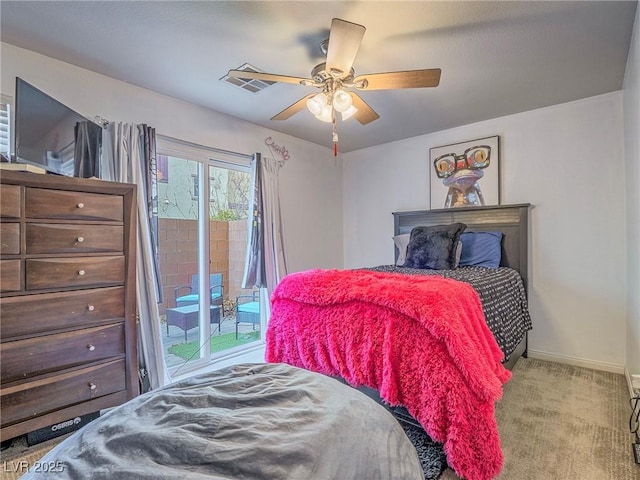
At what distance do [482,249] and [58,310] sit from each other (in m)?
3.38

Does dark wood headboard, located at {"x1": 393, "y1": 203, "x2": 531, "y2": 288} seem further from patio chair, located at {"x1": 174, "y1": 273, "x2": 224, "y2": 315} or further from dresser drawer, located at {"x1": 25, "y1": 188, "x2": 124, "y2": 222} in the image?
dresser drawer, located at {"x1": 25, "y1": 188, "x2": 124, "y2": 222}

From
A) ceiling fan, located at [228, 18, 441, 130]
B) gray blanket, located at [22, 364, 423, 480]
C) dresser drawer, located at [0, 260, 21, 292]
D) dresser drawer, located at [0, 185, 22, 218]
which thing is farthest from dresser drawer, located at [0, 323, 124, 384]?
ceiling fan, located at [228, 18, 441, 130]

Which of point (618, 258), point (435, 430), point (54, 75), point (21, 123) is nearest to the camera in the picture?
point (435, 430)

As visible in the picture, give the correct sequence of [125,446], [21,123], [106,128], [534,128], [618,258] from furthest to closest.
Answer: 1. [534,128]
2. [618,258]
3. [106,128]
4. [21,123]
5. [125,446]

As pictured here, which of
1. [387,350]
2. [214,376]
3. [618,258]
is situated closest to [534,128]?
[618,258]

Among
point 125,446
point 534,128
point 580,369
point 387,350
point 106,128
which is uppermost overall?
point 534,128

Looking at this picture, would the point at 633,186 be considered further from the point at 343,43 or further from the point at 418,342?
the point at 343,43

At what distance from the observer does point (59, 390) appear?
1.82 metres

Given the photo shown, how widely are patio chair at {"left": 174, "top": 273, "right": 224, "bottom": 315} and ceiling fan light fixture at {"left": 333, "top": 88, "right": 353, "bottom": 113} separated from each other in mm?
2112

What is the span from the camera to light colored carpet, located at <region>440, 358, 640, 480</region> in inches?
63.5

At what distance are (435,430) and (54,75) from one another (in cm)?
323

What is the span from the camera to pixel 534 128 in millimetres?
3195

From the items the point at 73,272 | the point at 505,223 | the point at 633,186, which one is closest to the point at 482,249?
the point at 505,223

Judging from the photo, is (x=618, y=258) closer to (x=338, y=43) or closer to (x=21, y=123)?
(x=338, y=43)
